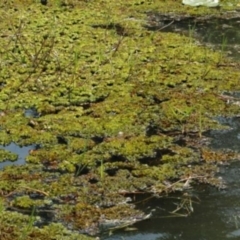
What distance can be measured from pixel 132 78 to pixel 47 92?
600mm

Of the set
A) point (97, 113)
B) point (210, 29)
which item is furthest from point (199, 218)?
point (210, 29)

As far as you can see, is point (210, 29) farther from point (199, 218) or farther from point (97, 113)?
point (199, 218)

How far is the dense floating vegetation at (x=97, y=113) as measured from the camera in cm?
315

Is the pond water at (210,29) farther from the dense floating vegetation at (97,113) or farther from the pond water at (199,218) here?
the pond water at (199,218)

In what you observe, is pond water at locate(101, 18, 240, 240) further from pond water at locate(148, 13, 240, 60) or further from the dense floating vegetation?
pond water at locate(148, 13, 240, 60)

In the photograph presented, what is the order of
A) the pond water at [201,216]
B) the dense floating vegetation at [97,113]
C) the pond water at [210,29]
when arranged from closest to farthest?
the pond water at [201,216]
the dense floating vegetation at [97,113]
the pond water at [210,29]

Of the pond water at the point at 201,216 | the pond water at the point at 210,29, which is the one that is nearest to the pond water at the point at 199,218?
the pond water at the point at 201,216

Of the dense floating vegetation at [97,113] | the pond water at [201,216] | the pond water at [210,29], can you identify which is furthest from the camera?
the pond water at [210,29]

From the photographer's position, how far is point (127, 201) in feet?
10.4

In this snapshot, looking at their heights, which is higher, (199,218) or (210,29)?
(210,29)

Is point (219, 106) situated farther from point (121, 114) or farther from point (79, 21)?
point (79, 21)

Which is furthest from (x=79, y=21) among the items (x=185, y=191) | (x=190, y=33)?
(x=185, y=191)

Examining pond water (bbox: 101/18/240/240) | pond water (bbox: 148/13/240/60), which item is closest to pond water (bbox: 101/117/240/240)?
pond water (bbox: 101/18/240/240)

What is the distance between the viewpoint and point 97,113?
407 cm
